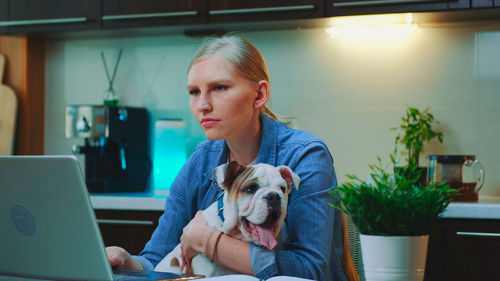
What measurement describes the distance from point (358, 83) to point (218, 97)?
165cm

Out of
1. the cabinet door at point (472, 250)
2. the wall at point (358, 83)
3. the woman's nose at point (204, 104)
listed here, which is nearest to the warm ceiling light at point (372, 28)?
the wall at point (358, 83)

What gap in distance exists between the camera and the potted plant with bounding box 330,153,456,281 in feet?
2.73

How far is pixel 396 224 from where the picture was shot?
0.85 meters

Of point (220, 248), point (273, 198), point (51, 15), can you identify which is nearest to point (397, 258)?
point (273, 198)

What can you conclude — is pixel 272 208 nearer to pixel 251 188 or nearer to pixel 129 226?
pixel 251 188

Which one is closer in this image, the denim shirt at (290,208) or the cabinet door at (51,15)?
the denim shirt at (290,208)

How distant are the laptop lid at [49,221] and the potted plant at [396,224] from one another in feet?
1.24

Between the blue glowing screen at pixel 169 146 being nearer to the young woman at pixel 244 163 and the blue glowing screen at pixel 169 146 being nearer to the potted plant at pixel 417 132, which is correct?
the potted plant at pixel 417 132

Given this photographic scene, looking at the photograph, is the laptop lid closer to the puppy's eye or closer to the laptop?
the laptop

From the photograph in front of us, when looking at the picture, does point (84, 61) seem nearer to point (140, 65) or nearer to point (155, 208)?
point (140, 65)

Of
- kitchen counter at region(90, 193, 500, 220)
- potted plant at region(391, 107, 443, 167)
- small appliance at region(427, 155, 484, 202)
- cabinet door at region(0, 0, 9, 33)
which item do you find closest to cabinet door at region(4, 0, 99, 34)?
cabinet door at region(0, 0, 9, 33)

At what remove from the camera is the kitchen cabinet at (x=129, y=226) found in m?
2.63

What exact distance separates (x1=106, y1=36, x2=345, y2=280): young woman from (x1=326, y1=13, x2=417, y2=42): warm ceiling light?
141 centimetres

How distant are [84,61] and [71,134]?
563 millimetres
